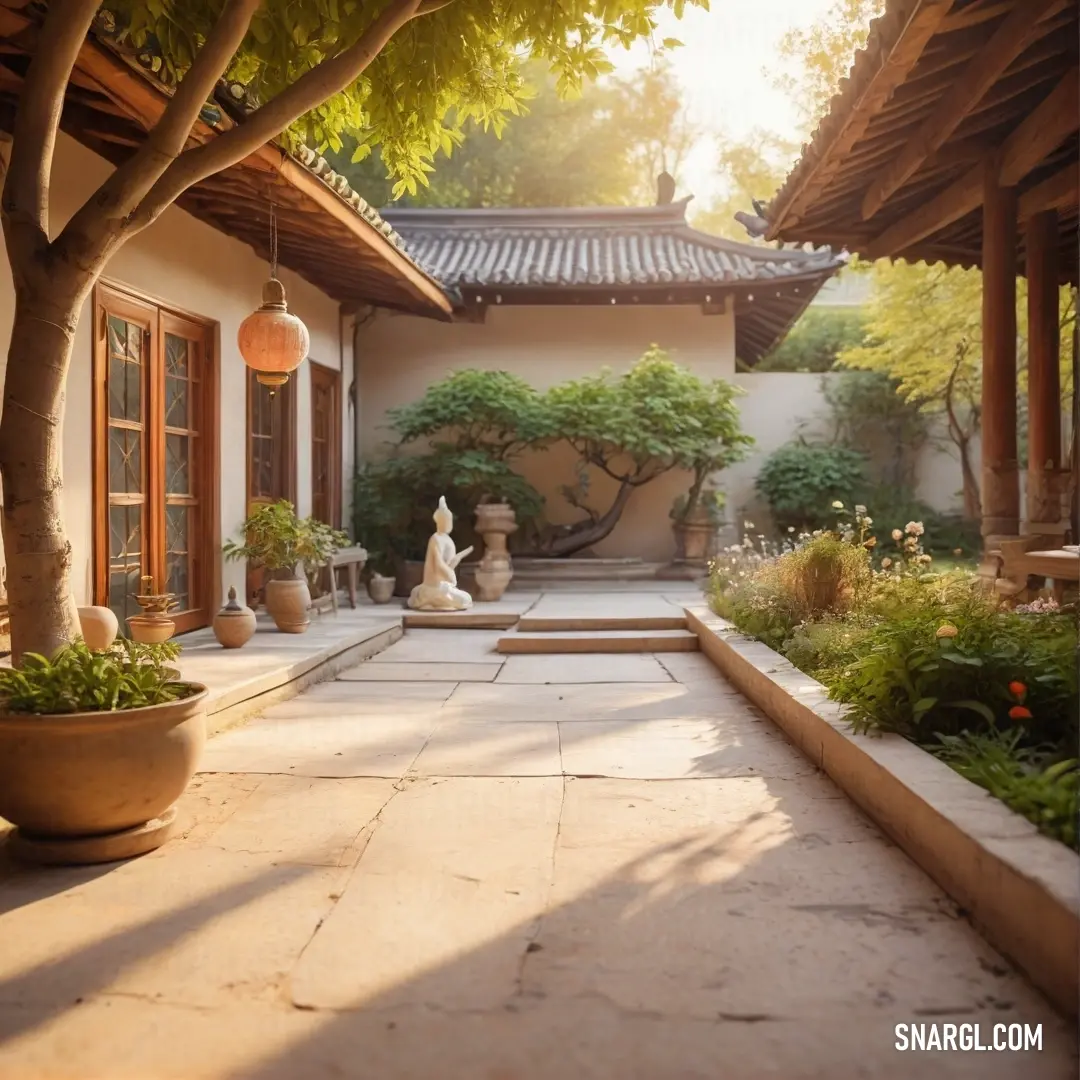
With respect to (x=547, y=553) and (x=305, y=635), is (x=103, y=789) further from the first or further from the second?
(x=547, y=553)

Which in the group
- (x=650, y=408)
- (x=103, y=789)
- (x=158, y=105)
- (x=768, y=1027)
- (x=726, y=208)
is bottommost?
(x=768, y=1027)

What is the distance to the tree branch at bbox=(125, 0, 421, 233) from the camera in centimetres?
312

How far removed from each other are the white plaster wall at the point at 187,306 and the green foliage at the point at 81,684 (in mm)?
2477

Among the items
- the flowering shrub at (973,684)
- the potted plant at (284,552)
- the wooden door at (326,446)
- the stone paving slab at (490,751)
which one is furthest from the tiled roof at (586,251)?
the stone paving slab at (490,751)

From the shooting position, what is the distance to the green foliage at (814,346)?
755 inches

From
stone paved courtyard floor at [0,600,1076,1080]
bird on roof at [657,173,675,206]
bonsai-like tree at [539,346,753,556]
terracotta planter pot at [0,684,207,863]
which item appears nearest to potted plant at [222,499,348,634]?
stone paved courtyard floor at [0,600,1076,1080]

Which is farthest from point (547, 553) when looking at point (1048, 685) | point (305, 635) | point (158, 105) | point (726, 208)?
point (726, 208)

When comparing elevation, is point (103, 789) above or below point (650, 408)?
below

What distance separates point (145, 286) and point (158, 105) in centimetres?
207

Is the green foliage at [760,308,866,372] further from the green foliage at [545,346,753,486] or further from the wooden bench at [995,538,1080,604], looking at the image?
the wooden bench at [995,538,1080,604]

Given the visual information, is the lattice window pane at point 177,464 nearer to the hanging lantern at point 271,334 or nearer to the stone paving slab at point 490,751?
the hanging lantern at point 271,334

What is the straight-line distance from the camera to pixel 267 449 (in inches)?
347

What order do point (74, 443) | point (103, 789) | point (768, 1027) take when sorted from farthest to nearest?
point (74, 443), point (103, 789), point (768, 1027)

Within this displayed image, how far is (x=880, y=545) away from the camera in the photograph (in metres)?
12.7
